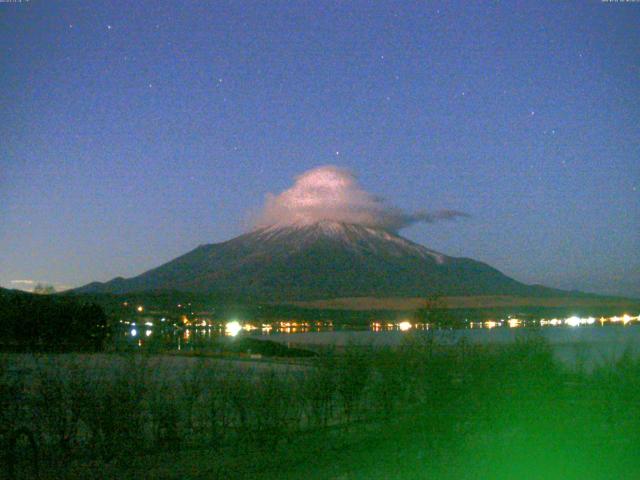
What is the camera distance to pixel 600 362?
21516 mm

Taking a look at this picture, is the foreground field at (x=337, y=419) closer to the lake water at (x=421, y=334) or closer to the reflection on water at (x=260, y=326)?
the lake water at (x=421, y=334)

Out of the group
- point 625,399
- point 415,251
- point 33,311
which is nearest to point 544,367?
point 625,399

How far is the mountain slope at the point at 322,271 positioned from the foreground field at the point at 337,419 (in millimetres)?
108585

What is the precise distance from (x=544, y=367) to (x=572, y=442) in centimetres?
468

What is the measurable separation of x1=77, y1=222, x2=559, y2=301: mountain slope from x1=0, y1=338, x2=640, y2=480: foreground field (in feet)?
356

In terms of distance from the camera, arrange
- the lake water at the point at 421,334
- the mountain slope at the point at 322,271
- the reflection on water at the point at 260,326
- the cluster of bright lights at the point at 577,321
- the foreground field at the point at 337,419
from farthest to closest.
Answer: the mountain slope at the point at 322,271, the cluster of bright lights at the point at 577,321, the reflection on water at the point at 260,326, the lake water at the point at 421,334, the foreground field at the point at 337,419

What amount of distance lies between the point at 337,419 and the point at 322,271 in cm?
14069

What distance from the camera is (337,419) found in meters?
18.3

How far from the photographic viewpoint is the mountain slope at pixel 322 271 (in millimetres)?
144500

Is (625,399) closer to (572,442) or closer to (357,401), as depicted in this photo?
(572,442)

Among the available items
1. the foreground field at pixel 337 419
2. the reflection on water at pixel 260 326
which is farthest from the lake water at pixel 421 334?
the foreground field at pixel 337 419

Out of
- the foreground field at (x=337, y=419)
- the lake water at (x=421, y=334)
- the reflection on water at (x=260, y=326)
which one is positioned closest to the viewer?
the foreground field at (x=337, y=419)

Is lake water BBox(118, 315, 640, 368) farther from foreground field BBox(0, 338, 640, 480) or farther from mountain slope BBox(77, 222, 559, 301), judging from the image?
mountain slope BBox(77, 222, 559, 301)

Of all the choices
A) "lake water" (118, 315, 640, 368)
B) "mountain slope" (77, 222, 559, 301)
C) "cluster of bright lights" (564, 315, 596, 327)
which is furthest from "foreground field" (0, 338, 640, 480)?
"mountain slope" (77, 222, 559, 301)
